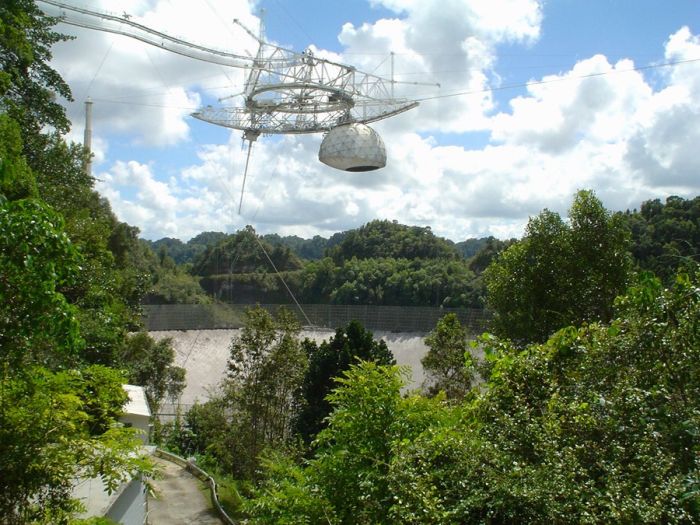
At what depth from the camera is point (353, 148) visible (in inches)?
705

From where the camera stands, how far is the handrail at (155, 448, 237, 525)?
13.5 meters

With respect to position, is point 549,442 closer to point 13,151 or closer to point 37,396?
point 37,396

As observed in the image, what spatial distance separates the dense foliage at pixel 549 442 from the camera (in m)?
3.42

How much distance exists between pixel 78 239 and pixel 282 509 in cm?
1093

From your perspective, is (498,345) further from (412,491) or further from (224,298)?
(224,298)

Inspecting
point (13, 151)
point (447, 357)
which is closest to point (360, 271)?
point (447, 357)

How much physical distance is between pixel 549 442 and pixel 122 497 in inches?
286

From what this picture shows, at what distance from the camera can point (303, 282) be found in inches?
2287

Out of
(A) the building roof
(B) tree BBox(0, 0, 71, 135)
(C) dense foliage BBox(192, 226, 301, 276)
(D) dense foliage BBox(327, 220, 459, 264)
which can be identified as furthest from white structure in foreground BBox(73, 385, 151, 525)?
(C) dense foliage BBox(192, 226, 301, 276)

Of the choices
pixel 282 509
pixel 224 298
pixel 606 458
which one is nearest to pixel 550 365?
pixel 606 458

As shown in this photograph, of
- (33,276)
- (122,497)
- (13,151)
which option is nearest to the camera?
(33,276)

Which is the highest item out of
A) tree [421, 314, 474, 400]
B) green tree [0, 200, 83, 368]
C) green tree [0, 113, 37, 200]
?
green tree [0, 113, 37, 200]

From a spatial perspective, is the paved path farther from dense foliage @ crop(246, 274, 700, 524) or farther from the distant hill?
the distant hill

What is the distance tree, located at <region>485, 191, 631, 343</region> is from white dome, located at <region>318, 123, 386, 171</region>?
7.76m
